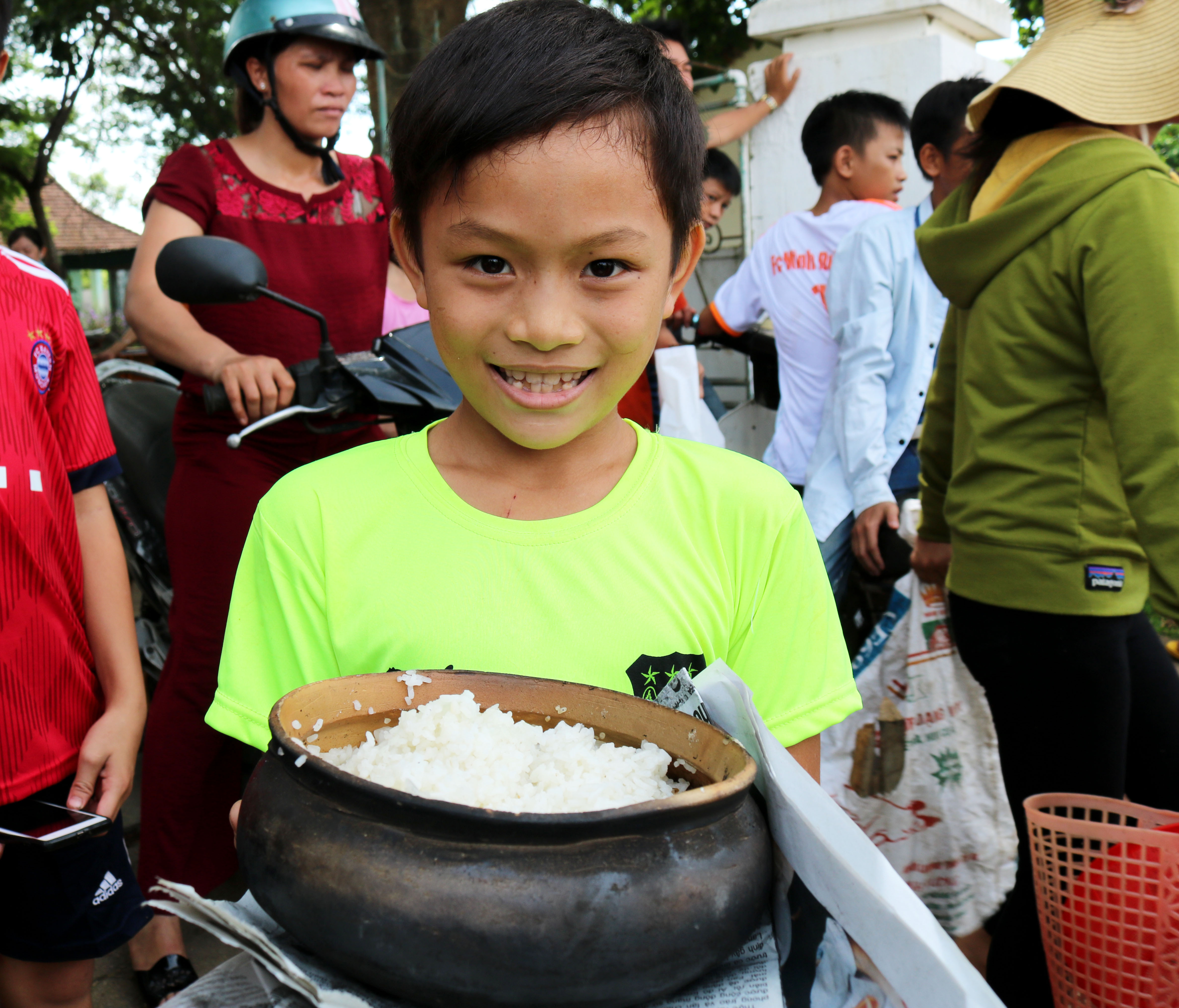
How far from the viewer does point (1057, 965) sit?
1.49 metres

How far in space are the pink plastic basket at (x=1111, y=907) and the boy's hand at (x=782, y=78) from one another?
436 cm

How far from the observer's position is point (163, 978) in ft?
8.18

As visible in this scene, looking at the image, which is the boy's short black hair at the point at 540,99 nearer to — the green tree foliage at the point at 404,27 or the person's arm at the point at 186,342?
the person's arm at the point at 186,342

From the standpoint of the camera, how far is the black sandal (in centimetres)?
248

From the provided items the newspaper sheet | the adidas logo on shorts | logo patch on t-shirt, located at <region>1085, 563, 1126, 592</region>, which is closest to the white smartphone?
the adidas logo on shorts

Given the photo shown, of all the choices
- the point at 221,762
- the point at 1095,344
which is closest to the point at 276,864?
the point at 1095,344

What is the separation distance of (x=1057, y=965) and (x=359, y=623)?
1.13 metres

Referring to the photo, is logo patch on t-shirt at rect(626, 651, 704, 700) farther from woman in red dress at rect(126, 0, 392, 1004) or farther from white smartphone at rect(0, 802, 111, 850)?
woman in red dress at rect(126, 0, 392, 1004)

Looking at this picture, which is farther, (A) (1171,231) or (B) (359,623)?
(A) (1171,231)

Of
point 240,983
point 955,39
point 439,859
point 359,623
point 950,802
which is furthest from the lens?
point 955,39

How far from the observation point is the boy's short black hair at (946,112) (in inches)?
137

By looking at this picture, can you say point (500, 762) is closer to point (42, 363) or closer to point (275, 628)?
point (275, 628)

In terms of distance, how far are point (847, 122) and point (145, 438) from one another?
9.54ft

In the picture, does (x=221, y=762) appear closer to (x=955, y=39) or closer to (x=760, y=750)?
(x=760, y=750)
